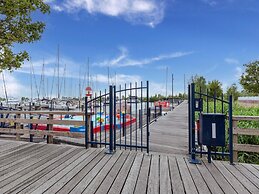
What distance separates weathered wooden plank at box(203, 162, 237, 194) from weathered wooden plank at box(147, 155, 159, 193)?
916 mm

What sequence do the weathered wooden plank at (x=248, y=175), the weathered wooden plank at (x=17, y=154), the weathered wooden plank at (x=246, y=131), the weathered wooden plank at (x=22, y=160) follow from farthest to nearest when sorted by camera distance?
the weathered wooden plank at (x=17, y=154)
the weathered wooden plank at (x=246, y=131)
the weathered wooden plank at (x=22, y=160)
the weathered wooden plank at (x=248, y=175)

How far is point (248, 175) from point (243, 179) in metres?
0.23

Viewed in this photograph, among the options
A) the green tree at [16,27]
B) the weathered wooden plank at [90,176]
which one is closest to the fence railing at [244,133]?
the weathered wooden plank at [90,176]

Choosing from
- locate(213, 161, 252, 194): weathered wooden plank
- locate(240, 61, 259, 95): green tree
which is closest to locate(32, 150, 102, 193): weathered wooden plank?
locate(213, 161, 252, 194): weathered wooden plank

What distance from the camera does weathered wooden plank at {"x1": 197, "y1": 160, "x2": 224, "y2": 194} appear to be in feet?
8.86

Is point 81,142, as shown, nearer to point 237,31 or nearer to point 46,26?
point 46,26

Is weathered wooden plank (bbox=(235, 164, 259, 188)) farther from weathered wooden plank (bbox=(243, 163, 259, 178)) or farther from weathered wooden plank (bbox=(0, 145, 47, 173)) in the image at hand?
weathered wooden plank (bbox=(0, 145, 47, 173))

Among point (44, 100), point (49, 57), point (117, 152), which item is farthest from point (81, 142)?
point (44, 100)

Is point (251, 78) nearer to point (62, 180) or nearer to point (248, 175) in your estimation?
point (248, 175)

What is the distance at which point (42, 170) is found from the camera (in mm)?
3461

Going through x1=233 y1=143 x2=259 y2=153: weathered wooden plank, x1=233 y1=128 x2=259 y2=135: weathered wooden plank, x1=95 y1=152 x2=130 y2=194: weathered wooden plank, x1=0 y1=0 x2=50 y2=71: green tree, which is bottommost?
x1=95 y1=152 x2=130 y2=194: weathered wooden plank

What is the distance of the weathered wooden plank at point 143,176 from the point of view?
273 centimetres

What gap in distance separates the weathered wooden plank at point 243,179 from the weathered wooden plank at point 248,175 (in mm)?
A: 61

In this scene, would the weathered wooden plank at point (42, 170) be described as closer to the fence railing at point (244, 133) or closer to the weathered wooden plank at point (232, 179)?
the weathered wooden plank at point (232, 179)
